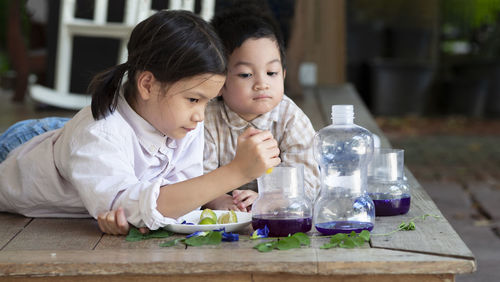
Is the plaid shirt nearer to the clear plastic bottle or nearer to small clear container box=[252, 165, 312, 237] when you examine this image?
the clear plastic bottle

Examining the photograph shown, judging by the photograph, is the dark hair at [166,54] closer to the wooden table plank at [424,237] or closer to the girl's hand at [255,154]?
the girl's hand at [255,154]

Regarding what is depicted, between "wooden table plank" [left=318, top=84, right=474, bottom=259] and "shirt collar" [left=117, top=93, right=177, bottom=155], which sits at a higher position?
"shirt collar" [left=117, top=93, right=177, bottom=155]

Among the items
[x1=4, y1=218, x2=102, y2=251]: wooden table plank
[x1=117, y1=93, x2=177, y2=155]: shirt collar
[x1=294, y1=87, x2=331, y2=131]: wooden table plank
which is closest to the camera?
[x1=4, y1=218, x2=102, y2=251]: wooden table plank

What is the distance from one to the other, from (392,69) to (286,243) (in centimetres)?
805

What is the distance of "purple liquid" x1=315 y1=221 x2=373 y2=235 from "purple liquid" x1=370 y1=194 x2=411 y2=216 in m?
0.21

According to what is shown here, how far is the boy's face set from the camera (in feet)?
6.46

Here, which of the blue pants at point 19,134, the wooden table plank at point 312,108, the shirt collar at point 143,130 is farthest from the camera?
the wooden table plank at point 312,108

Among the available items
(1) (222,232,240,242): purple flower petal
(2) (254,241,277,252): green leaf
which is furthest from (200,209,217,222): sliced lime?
(2) (254,241,277,252): green leaf

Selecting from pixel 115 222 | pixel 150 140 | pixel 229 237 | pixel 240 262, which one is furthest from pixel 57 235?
pixel 240 262

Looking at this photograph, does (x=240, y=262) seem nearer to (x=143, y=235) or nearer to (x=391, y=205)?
(x=143, y=235)

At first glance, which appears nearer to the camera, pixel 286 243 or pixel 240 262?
pixel 240 262

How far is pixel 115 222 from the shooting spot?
161 centimetres

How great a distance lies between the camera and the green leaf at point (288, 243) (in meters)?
1.47

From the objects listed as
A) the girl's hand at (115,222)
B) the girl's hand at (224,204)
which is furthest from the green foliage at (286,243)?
the girl's hand at (224,204)
